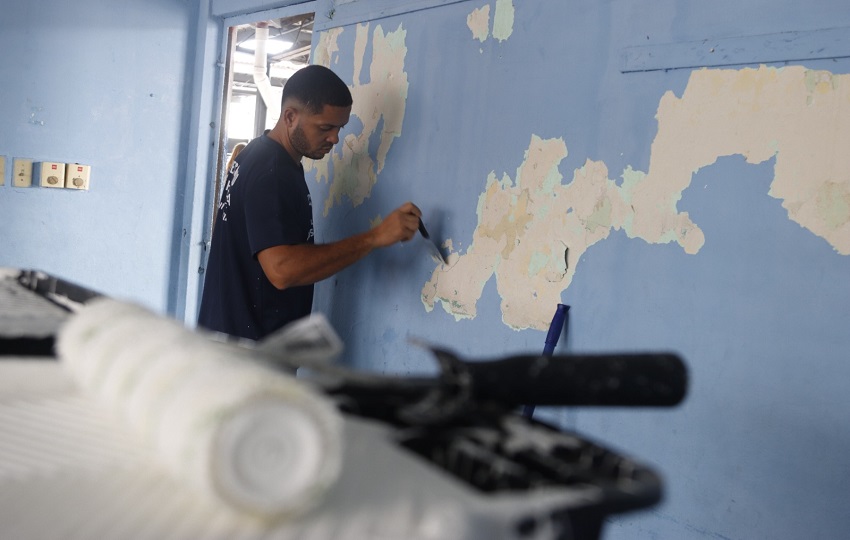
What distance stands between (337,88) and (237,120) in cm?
502

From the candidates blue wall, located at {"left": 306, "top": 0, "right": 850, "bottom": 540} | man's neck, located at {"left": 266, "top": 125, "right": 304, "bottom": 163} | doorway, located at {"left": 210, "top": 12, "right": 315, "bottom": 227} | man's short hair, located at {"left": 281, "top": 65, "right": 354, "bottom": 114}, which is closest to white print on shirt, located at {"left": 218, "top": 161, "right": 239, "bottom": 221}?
man's neck, located at {"left": 266, "top": 125, "right": 304, "bottom": 163}

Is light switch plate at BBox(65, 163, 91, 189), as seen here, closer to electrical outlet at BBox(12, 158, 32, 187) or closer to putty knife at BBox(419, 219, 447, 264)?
electrical outlet at BBox(12, 158, 32, 187)

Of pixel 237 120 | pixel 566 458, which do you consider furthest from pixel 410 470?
pixel 237 120

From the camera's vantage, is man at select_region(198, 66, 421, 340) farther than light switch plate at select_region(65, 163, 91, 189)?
No

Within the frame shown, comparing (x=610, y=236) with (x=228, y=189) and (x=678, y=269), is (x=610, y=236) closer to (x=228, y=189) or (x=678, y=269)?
(x=678, y=269)

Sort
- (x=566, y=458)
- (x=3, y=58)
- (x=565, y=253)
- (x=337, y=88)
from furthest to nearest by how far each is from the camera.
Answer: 1. (x=3, y=58)
2. (x=337, y=88)
3. (x=565, y=253)
4. (x=566, y=458)

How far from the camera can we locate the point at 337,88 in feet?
8.33

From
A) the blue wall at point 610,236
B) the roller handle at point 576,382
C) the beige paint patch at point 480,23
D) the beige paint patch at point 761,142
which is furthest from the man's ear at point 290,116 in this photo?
the roller handle at point 576,382

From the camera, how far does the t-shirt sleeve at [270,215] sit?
2305mm

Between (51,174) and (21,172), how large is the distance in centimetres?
12

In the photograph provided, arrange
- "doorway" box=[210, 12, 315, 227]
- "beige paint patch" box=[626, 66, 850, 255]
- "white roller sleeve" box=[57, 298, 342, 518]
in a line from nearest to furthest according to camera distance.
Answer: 1. "white roller sleeve" box=[57, 298, 342, 518]
2. "beige paint patch" box=[626, 66, 850, 255]
3. "doorway" box=[210, 12, 315, 227]

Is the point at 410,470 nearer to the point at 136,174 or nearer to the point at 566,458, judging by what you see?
the point at 566,458

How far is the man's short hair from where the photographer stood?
252 centimetres

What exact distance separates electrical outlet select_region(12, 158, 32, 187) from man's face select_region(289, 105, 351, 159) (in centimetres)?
154
